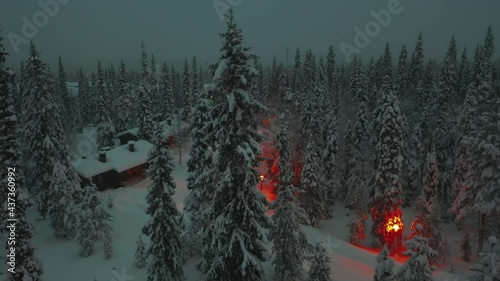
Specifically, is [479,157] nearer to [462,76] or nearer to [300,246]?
[300,246]

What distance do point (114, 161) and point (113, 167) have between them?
4.51ft

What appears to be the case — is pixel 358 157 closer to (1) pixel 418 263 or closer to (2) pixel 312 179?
(2) pixel 312 179

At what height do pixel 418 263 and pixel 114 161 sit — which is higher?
pixel 114 161

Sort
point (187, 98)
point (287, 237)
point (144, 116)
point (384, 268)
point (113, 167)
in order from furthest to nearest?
point (187, 98), point (144, 116), point (113, 167), point (287, 237), point (384, 268)

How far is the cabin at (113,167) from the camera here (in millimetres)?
40866

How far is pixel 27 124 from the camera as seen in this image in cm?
3073

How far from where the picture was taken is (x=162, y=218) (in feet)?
68.2

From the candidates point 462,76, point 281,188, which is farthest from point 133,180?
point 462,76

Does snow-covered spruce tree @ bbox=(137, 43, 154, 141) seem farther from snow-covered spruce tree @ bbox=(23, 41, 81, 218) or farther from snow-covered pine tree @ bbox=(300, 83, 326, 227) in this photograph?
snow-covered pine tree @ bbox=(300, 83, 326, 227)

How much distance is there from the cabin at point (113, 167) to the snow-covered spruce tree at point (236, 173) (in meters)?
27.6

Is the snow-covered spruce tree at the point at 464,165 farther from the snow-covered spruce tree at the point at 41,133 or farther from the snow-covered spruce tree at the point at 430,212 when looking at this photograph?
the snow-covered spruce tree at the point at 41,133

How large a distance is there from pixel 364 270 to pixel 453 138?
29079mm

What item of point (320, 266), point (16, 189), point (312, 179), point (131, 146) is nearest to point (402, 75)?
point (312, 179)

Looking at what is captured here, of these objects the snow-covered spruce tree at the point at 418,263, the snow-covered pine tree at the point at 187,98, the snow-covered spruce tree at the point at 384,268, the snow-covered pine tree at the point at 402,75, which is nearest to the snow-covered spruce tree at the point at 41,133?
the snow-covered spruce tree at the point at 384,268
